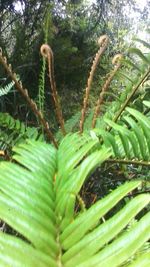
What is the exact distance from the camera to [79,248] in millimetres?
513

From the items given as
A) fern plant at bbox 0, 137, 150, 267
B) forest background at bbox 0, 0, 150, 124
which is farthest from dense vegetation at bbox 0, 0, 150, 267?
forest background at bbox 0, 0, 150, 124

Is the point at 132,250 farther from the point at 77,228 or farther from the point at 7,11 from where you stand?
the point at 7,11

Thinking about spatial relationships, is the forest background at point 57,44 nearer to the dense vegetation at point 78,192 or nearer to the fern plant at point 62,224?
the dense vegetation at point 78,192

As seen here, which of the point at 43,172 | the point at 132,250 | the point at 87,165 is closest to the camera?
the point at 132,250

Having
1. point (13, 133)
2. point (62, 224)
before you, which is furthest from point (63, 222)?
point (13, 133)

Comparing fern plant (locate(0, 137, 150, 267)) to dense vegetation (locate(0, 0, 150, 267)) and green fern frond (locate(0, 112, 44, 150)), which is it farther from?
green fern frond (locate(0, 112, 44, 150))

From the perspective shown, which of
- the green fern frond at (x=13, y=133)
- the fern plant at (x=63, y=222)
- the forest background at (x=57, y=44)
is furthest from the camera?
the forest background at (x=57, y=44)

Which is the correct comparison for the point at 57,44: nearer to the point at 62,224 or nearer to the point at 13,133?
the point at 13,133

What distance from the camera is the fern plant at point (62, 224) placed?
468mm

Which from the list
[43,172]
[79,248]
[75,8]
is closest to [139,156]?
[43,172]

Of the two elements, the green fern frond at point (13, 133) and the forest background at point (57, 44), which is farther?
the forest background at point (57, 44)

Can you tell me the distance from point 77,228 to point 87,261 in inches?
4.0

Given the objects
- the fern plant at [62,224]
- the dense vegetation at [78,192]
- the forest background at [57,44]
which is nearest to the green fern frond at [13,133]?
the dense vegetation at [78,192]

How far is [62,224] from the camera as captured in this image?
2.03 feet
